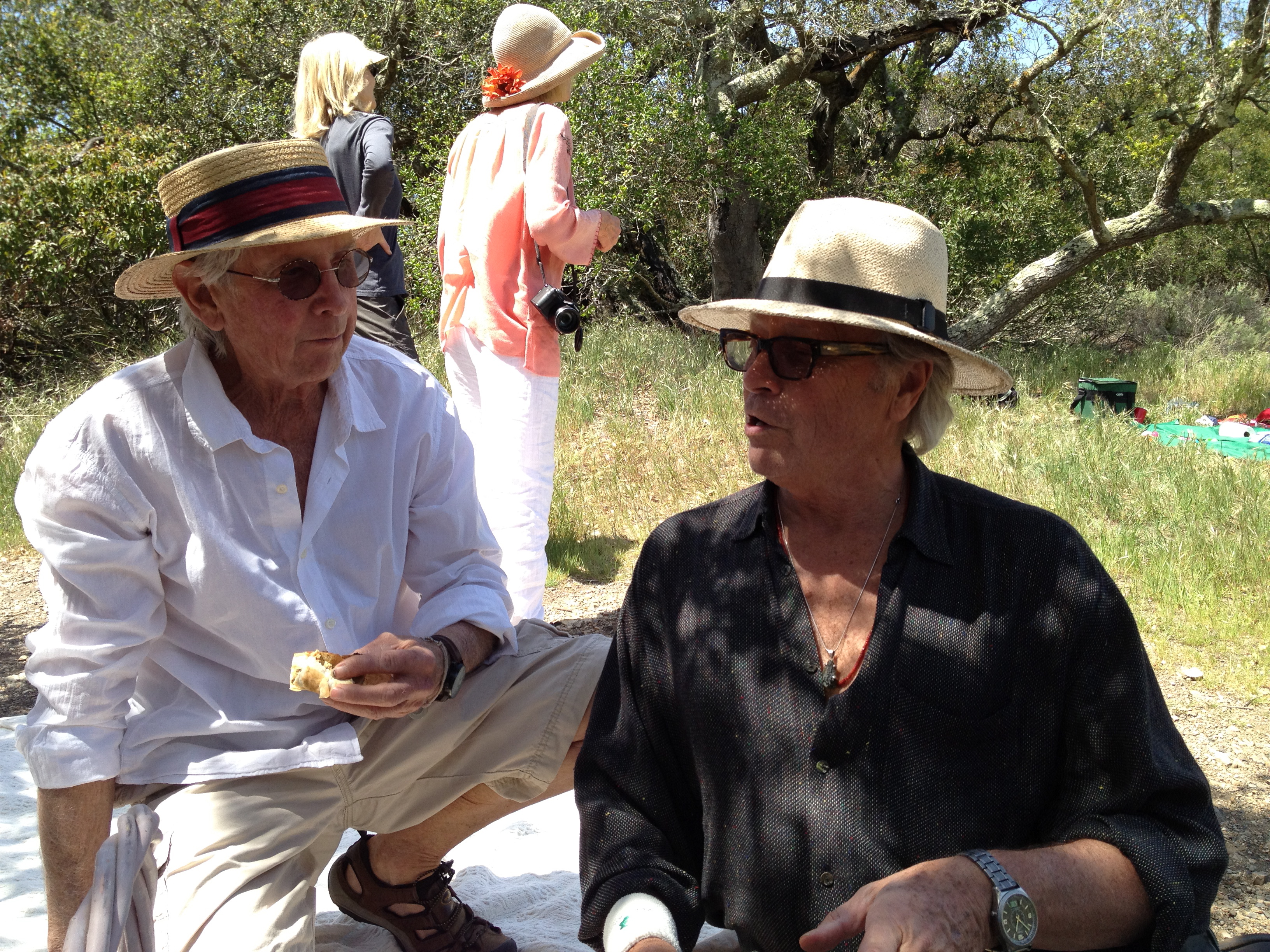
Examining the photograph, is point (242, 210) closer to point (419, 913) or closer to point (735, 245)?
point (419, 913)

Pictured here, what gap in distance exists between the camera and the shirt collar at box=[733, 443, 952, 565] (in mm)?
1820

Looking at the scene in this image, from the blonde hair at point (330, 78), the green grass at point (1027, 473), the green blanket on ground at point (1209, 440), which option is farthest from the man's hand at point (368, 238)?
the green blanket on ground at point (1209, 440)

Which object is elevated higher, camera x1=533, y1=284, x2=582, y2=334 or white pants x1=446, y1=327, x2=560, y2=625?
camera x1=533, y1=284, x2=582, y2=334

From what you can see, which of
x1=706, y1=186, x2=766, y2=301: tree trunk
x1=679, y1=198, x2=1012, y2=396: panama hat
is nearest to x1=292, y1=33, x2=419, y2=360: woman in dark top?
x1=679, y1=198, x2=1012, y2=396: panama hat

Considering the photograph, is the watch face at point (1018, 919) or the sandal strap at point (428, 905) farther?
the sandal strap at point (428, 905)

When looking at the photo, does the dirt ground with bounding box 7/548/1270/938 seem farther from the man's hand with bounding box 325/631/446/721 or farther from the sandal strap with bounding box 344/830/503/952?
the man's hand with bounding box 325/631/446/721

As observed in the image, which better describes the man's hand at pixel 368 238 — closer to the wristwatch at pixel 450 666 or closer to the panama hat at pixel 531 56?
the wristwatch at pixel 450 666

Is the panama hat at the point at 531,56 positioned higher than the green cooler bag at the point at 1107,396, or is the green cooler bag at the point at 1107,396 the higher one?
the panama hat at the point at 531,56

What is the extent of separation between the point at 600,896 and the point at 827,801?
0.40 metres

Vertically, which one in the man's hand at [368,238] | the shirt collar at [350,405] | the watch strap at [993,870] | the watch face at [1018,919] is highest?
the man's hand at [368,238]

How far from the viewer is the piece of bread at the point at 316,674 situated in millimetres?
2049

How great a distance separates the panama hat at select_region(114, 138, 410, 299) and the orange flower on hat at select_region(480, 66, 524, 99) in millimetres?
2113

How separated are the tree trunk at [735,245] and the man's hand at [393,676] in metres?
8.48

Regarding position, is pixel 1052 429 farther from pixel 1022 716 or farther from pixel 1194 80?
pixel 1022 716
